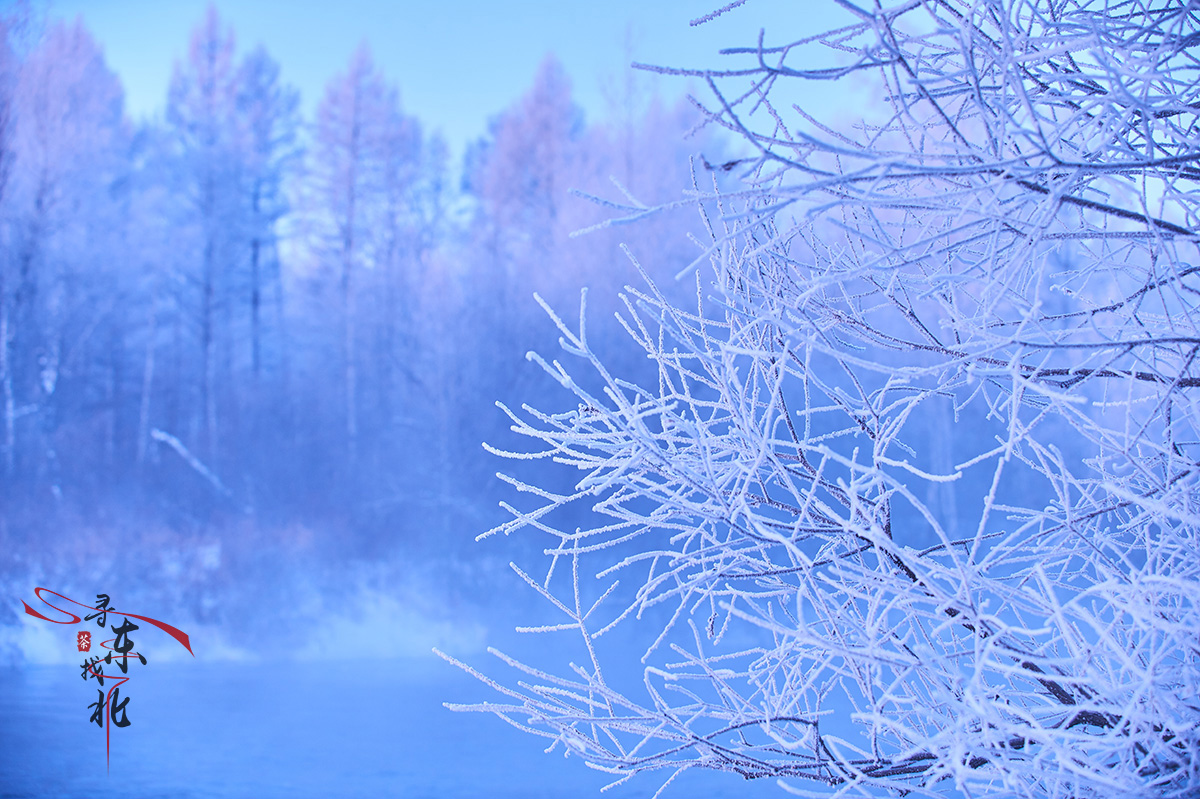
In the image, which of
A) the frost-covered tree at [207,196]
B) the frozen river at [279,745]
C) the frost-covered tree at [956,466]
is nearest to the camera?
the frost-covered tree at [956,466]

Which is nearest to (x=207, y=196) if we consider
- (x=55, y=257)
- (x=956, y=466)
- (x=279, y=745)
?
(x=55, y=257)

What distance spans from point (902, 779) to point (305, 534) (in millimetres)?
11120

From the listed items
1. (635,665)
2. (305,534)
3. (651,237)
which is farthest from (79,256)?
(635,665)

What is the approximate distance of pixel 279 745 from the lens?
718 cm

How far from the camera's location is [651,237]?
1183 cm

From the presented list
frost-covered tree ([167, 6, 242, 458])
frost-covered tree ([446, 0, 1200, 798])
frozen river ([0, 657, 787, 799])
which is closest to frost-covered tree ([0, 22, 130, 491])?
frost-covered tree ([167, 6, 242, 458])

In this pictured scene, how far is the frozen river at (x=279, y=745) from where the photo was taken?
6324mm

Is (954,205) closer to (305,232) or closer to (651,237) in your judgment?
(651,237)

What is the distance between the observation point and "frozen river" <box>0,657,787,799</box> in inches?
249

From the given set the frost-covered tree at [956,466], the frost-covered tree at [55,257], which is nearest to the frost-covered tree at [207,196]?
the frost-covered tree at [55,257]

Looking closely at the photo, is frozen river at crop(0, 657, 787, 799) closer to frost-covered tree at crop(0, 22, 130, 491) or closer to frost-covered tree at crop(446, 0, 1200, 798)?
frost-covered tree at crop(0, 22, 130, 491)

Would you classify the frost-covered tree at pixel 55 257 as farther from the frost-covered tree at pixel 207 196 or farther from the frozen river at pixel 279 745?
the frozen river at pixel 279 745

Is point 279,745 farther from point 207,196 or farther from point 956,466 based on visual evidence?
point 207,196

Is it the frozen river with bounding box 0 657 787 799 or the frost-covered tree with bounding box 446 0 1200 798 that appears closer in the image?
the frost-covered tree with bounding box 446 0 1200 798
